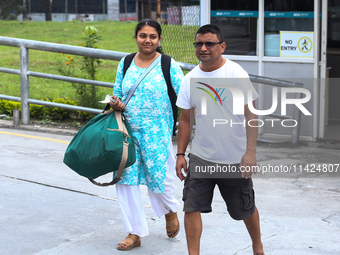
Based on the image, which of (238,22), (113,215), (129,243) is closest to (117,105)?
(129,243)

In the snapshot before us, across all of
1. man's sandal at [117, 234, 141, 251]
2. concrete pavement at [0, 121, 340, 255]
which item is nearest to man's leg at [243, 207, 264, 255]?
concrete pavement at [0, 121, 340, 255]

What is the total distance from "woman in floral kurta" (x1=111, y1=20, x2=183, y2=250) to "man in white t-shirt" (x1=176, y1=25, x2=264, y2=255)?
495 millimetres

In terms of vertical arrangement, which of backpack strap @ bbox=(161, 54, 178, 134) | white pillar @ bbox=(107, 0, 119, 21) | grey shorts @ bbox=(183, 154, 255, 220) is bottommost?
grey shorts @ bbox=(183, 154, 255, 220)

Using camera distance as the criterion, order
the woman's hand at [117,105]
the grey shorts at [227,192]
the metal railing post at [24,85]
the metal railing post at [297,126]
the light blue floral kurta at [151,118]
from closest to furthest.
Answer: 1. the grey shorts at [227,192]
2. the woman's hand at [117,105]
3. the light blue floral kurta at [151,118]
4. the metal railing post at [297,126]
5. the metal railing post at [24,85]

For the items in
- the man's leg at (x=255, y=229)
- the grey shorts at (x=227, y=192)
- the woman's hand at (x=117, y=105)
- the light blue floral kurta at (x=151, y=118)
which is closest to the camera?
the grey shorts at (x=227, y=192)

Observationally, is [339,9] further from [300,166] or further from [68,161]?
[68,161]

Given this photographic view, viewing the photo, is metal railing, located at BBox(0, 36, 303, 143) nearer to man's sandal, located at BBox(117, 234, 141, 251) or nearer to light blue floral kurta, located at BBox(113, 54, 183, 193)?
light blue floral kurta, located at BBox(113, 54, 183, 193)

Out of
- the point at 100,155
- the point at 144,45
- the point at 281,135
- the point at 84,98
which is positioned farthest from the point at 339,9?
the point at 100,155

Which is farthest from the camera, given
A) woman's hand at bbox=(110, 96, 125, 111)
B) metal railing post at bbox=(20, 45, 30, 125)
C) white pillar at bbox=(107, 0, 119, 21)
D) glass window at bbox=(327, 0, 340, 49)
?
white pillar at bbox=(107, 0, 119, 21)

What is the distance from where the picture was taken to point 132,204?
3.95 m

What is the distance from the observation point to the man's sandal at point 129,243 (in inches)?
153

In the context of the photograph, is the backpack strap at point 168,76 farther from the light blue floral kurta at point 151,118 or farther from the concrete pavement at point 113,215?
the concrete pavement at point 113,215

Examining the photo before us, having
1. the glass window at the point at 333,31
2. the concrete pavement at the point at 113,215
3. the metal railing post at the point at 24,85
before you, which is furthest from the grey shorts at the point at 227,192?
the glass window at the point at 333,31

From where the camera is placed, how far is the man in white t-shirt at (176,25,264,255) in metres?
3.41
